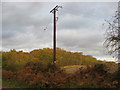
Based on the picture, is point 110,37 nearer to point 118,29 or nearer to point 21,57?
point 118,29

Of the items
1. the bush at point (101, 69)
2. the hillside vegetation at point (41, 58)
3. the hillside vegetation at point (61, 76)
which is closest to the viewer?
the hillside vegetation at point (61, 76)

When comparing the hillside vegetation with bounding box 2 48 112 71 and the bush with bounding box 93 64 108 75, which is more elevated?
the hillside vegetation with bounding box 2 48 112 71

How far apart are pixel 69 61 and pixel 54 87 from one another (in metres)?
12.4

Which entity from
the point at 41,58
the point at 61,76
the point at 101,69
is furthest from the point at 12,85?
the point at 41,58

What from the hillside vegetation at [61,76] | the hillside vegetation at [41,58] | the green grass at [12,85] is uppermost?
the hillside vegetation at [41,58]

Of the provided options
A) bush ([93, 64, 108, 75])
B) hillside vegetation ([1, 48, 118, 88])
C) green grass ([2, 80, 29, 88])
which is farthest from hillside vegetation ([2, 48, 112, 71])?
bush ([93, 64, 108, 75])

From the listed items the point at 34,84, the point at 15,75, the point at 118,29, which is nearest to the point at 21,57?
the point at 15,75

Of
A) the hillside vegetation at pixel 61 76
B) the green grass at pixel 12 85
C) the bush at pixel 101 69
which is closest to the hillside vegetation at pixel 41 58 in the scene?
the hillside vegetation at pixel 61 76

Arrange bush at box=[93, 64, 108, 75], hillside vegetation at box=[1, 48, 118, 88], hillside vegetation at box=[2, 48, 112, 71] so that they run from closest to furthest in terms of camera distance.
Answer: hillside vegetation at box=[1, 48, 118, 88], bush at box=[93, 64, 108, 75], hillside vegetation at box=[2, 48, 112, 71]

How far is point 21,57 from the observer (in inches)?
1155

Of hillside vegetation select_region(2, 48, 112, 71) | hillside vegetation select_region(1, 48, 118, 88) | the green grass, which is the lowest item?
the green grass

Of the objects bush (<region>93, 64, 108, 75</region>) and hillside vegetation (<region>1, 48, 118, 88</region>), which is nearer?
hillside vegetation (<region>1, 48, 118, 88</region>)

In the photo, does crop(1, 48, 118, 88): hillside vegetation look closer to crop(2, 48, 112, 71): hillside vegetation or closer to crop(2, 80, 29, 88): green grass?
crop(2, 80, 29, 88): green grass

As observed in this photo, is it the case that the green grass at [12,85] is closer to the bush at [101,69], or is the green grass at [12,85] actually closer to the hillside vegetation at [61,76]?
the hillside vegetation at [61,76]
